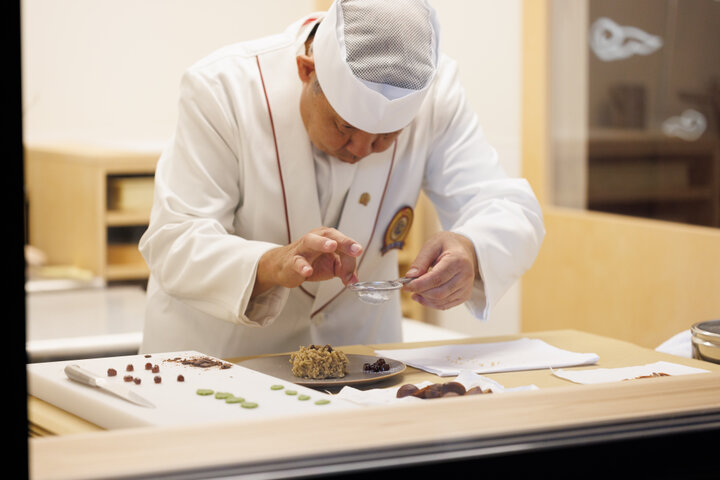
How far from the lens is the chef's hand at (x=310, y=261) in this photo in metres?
1.24

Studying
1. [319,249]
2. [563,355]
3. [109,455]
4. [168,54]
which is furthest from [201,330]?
[168,54]

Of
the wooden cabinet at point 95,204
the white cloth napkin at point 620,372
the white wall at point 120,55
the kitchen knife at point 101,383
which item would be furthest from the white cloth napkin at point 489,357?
the wooden cabinet at point 95,204

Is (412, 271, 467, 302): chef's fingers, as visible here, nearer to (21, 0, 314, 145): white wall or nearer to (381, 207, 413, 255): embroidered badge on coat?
(381, 207, 413, 255): embroidered badge on coat

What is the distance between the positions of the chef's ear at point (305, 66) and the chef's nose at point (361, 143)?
13 centimetres

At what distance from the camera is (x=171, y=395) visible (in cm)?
102

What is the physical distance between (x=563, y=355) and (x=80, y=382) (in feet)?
2.17

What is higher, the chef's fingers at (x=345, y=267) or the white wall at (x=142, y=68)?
the white wall at (x=142, y=68)

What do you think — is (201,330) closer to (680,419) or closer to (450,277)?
(450,277)

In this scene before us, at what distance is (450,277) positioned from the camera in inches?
54.5

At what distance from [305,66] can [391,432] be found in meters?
0.86

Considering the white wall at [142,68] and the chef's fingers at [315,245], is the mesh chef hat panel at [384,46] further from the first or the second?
the white wall at [142,68]

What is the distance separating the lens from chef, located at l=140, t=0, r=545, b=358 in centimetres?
136

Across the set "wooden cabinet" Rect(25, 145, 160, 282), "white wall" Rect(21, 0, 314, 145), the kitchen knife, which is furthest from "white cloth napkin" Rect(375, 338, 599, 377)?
"wooden cabinet" Rect(25, 145, 160, 282)

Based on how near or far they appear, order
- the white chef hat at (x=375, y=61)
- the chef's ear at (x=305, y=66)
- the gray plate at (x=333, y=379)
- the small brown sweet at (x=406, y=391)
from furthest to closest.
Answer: the chef's ear at (x=305, y=66) → the white chef hat at (x=375, y=61) → the gray plate at (x=333, y=379) → the small brown sweet at (x=406, y=391)
